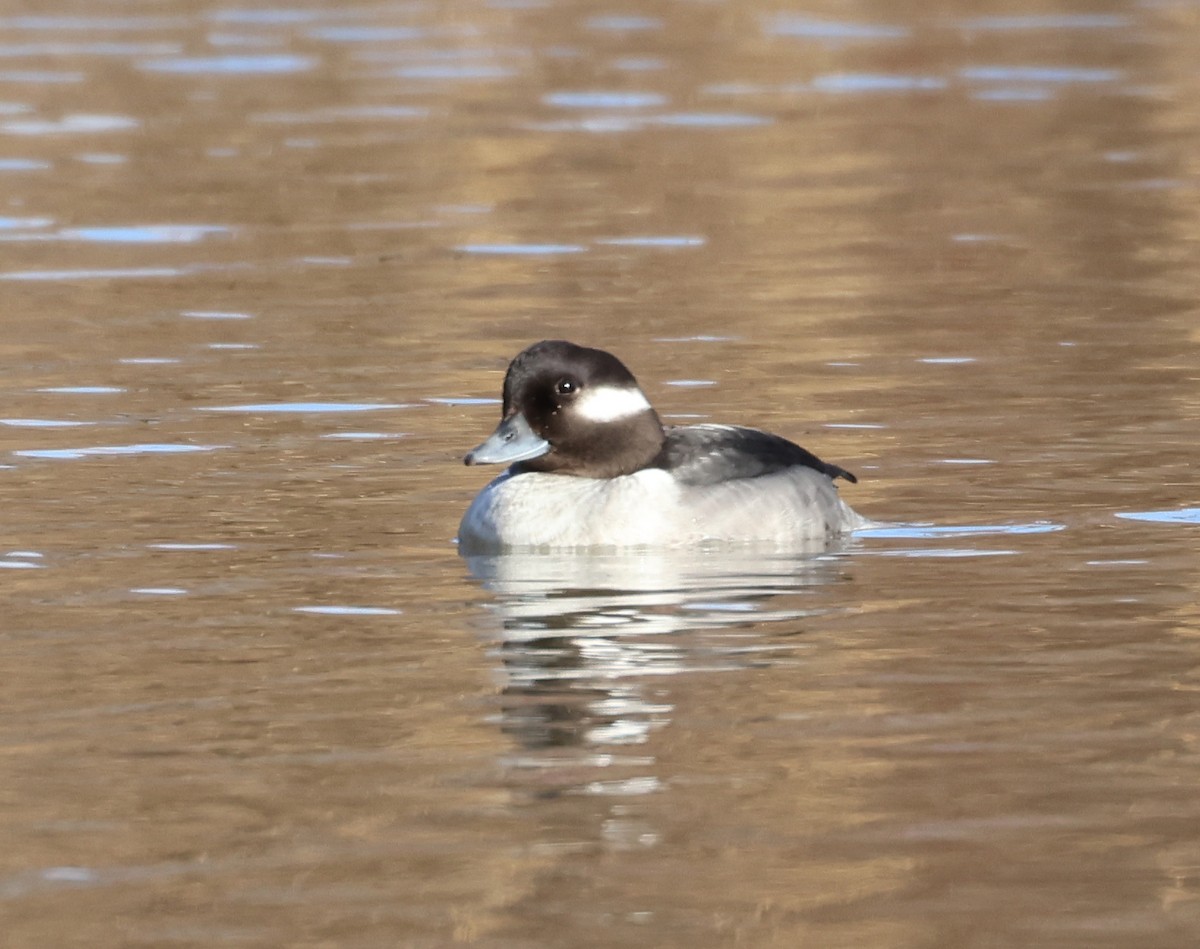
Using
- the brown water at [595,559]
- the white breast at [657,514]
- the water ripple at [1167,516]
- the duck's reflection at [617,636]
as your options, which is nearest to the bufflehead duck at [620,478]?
the white breast at [657,514]

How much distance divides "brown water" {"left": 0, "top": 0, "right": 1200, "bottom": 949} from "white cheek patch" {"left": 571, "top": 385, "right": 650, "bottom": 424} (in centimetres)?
72

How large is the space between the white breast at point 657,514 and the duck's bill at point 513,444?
128 mm

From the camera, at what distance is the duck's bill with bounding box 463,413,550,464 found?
10.7 meters

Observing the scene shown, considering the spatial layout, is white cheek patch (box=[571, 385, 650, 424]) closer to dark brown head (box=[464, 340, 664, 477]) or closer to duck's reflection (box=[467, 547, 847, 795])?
dark brown head (box=[464, 340, 664, 477])

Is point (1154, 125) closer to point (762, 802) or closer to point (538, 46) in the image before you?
point (538, 46)

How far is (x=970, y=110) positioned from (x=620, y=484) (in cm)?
1605

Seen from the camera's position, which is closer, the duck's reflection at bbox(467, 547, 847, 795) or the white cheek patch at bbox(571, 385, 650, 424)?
the duck's reflection at bbox(467, 547, 847, 795)

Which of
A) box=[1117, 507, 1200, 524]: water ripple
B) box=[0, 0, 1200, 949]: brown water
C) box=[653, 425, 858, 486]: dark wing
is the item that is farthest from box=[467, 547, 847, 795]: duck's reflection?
box=[1117, 507, 1200, 524]: water ripple

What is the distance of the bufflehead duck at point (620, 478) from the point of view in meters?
10.5

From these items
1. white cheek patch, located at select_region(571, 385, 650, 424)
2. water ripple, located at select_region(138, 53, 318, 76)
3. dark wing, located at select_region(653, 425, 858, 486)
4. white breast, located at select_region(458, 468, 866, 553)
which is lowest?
water ripple, located at select_region(138, 53, 318, 76)

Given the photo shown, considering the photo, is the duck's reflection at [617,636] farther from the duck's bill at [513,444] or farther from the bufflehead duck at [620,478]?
the duck's bill at [513,444]

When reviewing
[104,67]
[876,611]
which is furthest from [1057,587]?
[104,67]

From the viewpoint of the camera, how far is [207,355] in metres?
15.4

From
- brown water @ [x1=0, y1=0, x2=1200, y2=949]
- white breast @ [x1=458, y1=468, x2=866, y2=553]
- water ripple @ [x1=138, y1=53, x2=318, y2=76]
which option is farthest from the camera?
water ripple @ [x1=138, y1=53, x2=318, y2=76]
